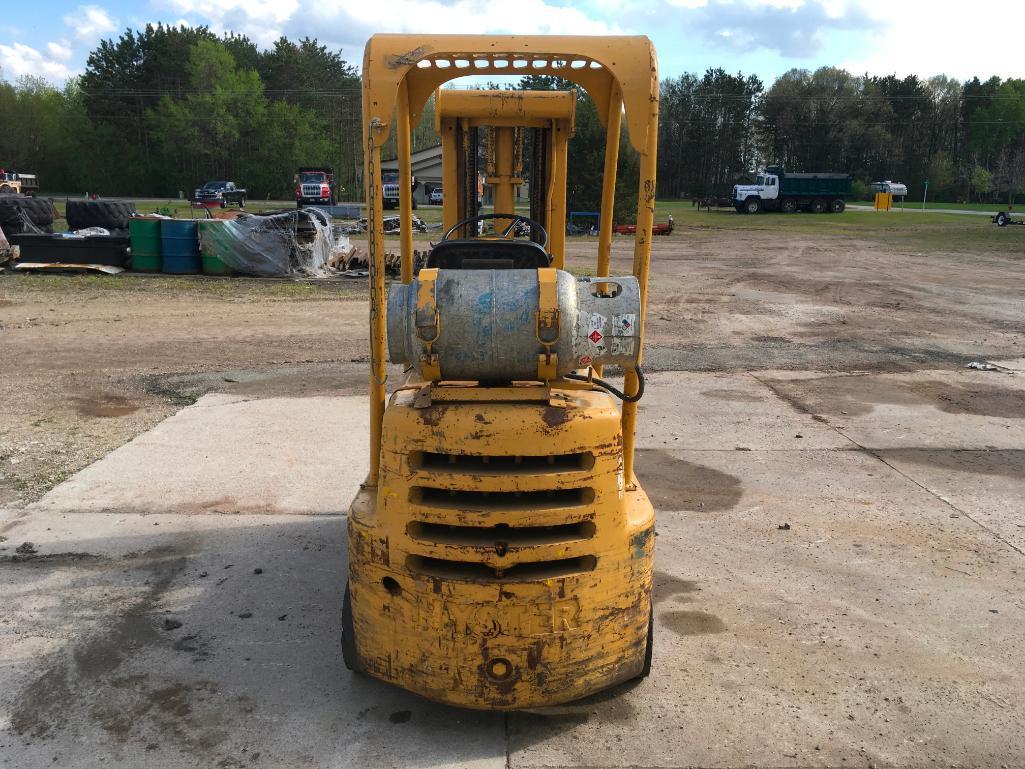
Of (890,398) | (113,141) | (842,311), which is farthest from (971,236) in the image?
(113,141)

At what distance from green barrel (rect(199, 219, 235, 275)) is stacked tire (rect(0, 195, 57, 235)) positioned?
15.9 feet

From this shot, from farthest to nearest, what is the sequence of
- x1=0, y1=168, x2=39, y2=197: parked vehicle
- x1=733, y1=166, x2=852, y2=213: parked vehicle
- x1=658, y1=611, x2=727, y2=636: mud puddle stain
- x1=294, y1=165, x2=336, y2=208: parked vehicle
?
x1=733, y1=166, x2=852, y2=213: parked vehicle < x1=294, y1=165, x2=336, y2=208: parked vehicle < x1=0, y1=168, x2=39, y2=197: parked vehicle < x1=658, y1=611, x2=727, y2=636: mud puddle stain

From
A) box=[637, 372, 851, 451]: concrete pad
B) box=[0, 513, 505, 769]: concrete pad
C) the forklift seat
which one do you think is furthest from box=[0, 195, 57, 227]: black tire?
the forklift seat

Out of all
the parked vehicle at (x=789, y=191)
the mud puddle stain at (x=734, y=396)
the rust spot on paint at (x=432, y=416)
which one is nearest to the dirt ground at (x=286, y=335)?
the mud puddle stain at (x=734, y=396)

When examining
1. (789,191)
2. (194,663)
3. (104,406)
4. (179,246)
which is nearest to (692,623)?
(194,663)

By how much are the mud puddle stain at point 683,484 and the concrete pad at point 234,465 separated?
7.58ft

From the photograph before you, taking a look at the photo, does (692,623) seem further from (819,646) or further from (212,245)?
(212,245)

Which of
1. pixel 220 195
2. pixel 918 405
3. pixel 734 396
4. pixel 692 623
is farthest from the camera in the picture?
pixel 220 195

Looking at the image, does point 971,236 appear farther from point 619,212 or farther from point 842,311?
point 842,311

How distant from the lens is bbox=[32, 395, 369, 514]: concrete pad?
618cm

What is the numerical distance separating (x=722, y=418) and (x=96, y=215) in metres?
19.2

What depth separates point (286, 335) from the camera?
12734mm

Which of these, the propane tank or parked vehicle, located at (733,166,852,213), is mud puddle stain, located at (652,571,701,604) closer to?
the propane tank

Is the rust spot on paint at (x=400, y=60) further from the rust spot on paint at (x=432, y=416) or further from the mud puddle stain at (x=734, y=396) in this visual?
the mud puddle stain at (x=734, y=396)
